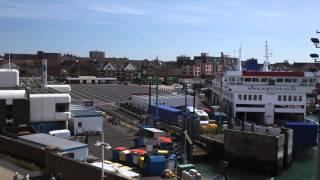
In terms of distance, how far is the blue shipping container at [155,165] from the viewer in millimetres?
21625

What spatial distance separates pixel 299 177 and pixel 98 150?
12.3 metres

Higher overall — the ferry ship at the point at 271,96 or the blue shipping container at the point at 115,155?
the ferry ship at the point at 271,96

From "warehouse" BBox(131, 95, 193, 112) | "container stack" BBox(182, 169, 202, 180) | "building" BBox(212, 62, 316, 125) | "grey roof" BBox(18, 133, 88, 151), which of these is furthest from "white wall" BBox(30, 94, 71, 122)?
"warehouse" BBox(131, 95, 193, 112)

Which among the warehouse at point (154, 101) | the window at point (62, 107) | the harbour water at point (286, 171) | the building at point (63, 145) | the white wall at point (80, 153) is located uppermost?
the window at point (62, 107)

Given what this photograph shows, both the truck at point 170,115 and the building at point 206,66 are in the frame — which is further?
the building at point 206,66

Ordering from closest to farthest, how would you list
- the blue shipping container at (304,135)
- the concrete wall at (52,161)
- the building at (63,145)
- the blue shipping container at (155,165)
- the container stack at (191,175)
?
the concrete wall at (52,161), the container stack at (191,175), the building at (63,145), the blue shipping container at (155,165), the blue shipping container at (304,135)

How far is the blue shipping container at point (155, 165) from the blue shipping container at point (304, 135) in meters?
14.0

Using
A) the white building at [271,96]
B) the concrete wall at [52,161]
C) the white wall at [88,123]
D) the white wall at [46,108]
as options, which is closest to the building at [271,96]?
the white building at [271,96]

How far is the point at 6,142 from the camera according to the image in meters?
24.1

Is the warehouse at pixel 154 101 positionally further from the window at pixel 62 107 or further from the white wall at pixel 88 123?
the window at pixel 62 107

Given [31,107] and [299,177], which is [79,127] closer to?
[31,107]

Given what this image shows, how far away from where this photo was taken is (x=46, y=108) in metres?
29.3

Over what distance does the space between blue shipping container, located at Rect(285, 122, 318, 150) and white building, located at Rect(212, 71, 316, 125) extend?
4.54 m

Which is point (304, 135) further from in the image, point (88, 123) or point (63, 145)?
point (63, 145)
